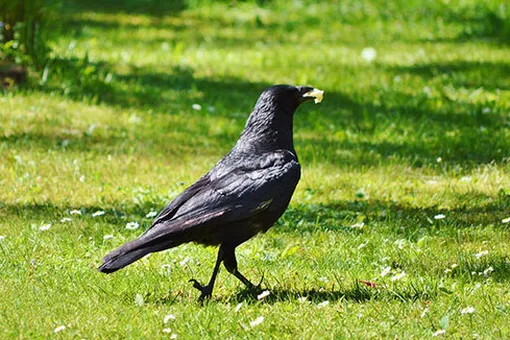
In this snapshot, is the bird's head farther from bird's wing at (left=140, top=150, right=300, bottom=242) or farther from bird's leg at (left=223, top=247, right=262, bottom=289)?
bird's leg at (left=223, top=247, right=262, bottom=289)

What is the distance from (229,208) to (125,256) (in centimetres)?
58

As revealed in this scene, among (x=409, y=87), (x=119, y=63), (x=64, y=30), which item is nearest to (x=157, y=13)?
(x=64, y=30)

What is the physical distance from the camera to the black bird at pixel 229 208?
510 centimetres

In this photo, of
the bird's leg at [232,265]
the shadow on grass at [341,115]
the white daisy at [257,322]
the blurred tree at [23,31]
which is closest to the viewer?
the white daisy at [257,322]

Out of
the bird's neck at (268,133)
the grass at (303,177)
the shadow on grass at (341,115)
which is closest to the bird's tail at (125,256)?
the grass at (303,177)

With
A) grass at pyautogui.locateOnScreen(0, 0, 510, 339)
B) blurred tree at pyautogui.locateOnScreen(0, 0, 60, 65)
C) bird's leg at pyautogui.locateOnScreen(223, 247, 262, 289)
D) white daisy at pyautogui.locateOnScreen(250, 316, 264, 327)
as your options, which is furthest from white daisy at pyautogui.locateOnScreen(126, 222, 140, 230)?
blurred tree at pyautogui.locateOnScreen(0, 0, 60, 65)

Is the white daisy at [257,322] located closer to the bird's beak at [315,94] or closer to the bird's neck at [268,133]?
the bird's neck at [268,133]

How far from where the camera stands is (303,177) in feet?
26.5

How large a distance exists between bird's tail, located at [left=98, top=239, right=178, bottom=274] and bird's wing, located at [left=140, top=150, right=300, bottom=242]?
6cm

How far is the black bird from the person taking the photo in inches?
201

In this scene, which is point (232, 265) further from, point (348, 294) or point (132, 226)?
point (132, 226)

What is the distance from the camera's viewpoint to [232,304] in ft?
17.2

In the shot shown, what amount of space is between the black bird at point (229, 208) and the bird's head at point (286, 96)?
244mm

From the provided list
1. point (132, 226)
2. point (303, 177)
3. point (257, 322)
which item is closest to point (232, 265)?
point (257, 322)
